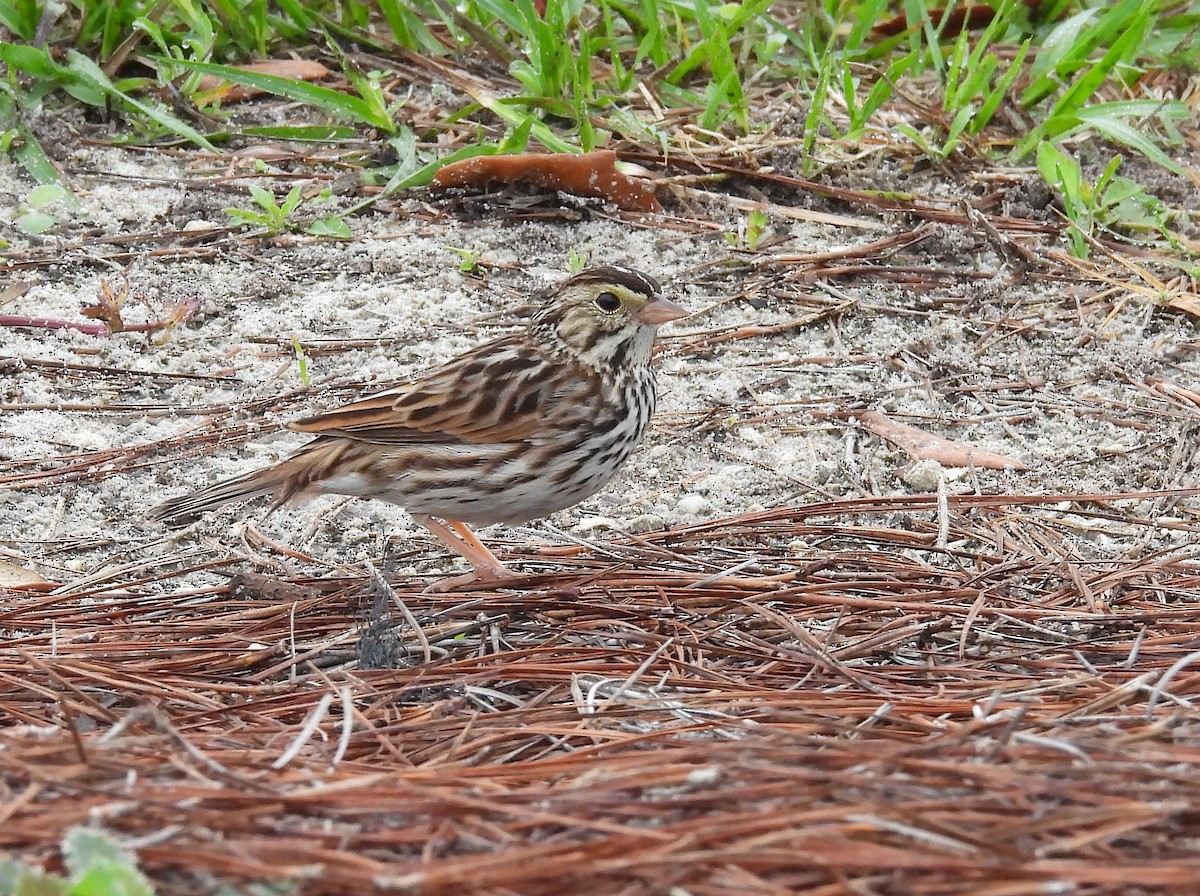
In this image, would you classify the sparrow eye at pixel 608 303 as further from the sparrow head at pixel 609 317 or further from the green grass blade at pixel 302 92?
the green grass blade at pixel 302 92

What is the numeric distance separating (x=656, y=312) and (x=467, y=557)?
0.86 meters

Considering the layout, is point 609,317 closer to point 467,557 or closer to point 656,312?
point 656,312

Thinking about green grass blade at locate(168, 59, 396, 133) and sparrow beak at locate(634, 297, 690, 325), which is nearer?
sparrow beak at locate(634, 297, 690, 325)

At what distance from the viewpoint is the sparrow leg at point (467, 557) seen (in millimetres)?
3770

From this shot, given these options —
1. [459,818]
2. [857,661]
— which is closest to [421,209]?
[857,661]

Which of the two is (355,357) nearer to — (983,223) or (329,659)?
(329,659)

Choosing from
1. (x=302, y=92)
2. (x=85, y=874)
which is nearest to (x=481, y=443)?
(x=85, y=874)

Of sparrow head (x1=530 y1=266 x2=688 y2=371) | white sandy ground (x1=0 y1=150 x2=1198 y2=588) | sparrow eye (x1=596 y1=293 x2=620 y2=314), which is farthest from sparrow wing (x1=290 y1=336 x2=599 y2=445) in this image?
white sandy ground (x1=0 y1=150 x2=1198 y2=588)

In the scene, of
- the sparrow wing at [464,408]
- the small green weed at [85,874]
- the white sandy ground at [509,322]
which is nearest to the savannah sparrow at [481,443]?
the sparrow wing at [464,408]

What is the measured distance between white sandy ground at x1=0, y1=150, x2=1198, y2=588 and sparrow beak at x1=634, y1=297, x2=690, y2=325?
557 millimetres

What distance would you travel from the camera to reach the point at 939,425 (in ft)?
15.7

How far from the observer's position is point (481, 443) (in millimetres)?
4039

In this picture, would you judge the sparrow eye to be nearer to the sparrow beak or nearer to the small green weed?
the sparrow beak

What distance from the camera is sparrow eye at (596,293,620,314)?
13.9 ft
